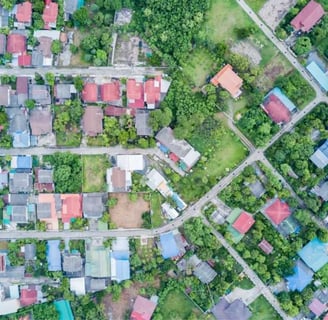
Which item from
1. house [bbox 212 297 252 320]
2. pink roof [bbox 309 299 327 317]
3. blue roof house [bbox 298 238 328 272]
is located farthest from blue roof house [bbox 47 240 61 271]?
pink roof [bbox 309 299 327 317]

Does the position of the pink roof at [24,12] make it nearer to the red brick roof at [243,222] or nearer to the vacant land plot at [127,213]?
the vacant land plot at [127,213]

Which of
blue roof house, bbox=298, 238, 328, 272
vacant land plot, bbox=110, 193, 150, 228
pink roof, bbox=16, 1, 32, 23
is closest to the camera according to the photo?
blue roof house, bbox=298, 238, 328, 272

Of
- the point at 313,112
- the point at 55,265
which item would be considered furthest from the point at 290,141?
the point at 55,265

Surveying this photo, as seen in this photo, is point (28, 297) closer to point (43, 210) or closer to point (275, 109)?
point (43, 210)

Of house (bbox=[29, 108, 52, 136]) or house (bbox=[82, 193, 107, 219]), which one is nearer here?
house (bbox=[82, 193, 107, 219])

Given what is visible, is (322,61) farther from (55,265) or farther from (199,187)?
(55,265)

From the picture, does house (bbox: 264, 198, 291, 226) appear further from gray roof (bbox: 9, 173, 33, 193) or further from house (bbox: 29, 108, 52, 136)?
gray roof (bbox: 9, 173, 33, 193)

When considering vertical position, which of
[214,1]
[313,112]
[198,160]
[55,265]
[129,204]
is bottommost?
[55,265]
